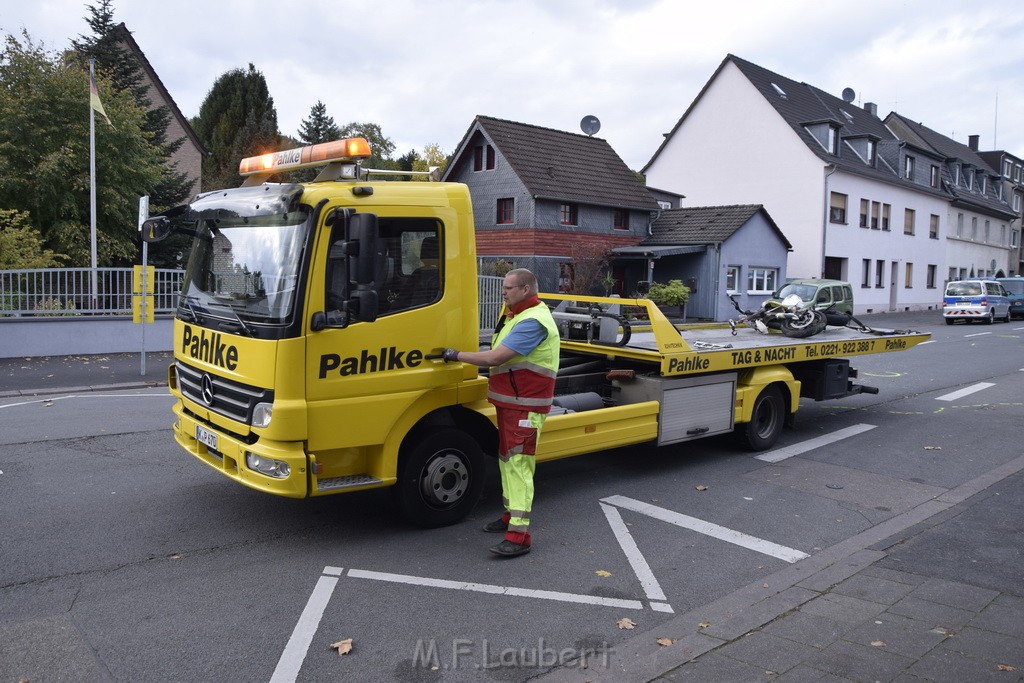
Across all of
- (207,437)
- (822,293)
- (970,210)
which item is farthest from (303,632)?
(970,210)

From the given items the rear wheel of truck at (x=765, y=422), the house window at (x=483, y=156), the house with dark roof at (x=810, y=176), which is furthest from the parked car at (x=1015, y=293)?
the rear wheel of truck at (x=765, y=422)

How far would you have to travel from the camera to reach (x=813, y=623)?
14.1 feet

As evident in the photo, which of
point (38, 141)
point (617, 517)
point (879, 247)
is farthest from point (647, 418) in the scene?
point (879, 247)

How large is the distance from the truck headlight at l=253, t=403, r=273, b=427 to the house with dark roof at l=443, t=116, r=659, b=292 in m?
24.1

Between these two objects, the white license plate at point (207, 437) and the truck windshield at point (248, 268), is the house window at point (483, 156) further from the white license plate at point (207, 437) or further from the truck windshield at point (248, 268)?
the white license plate at point (207, 437)

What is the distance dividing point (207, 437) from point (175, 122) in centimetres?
3849

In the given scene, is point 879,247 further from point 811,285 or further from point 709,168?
point 811,285

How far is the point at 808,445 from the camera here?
29.4 feet

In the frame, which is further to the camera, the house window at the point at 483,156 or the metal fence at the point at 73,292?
the house window at the point at 483,156

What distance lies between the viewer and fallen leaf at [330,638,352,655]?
398 cm

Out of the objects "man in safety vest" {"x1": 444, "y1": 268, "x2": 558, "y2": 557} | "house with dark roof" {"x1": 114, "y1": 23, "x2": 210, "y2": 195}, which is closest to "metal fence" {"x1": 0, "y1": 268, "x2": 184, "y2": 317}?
"man in safety vest" {"x1": 444, "y1": 268, "x2": 558, "y2": 557}

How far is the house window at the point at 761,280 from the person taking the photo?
33719mm

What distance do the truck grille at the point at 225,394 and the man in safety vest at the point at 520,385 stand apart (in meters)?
1.28

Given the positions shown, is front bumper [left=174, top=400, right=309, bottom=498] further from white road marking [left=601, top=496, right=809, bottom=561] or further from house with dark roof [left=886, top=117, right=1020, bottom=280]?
house with dark roof [left=886, top=117, right=1020, bottom=280]
